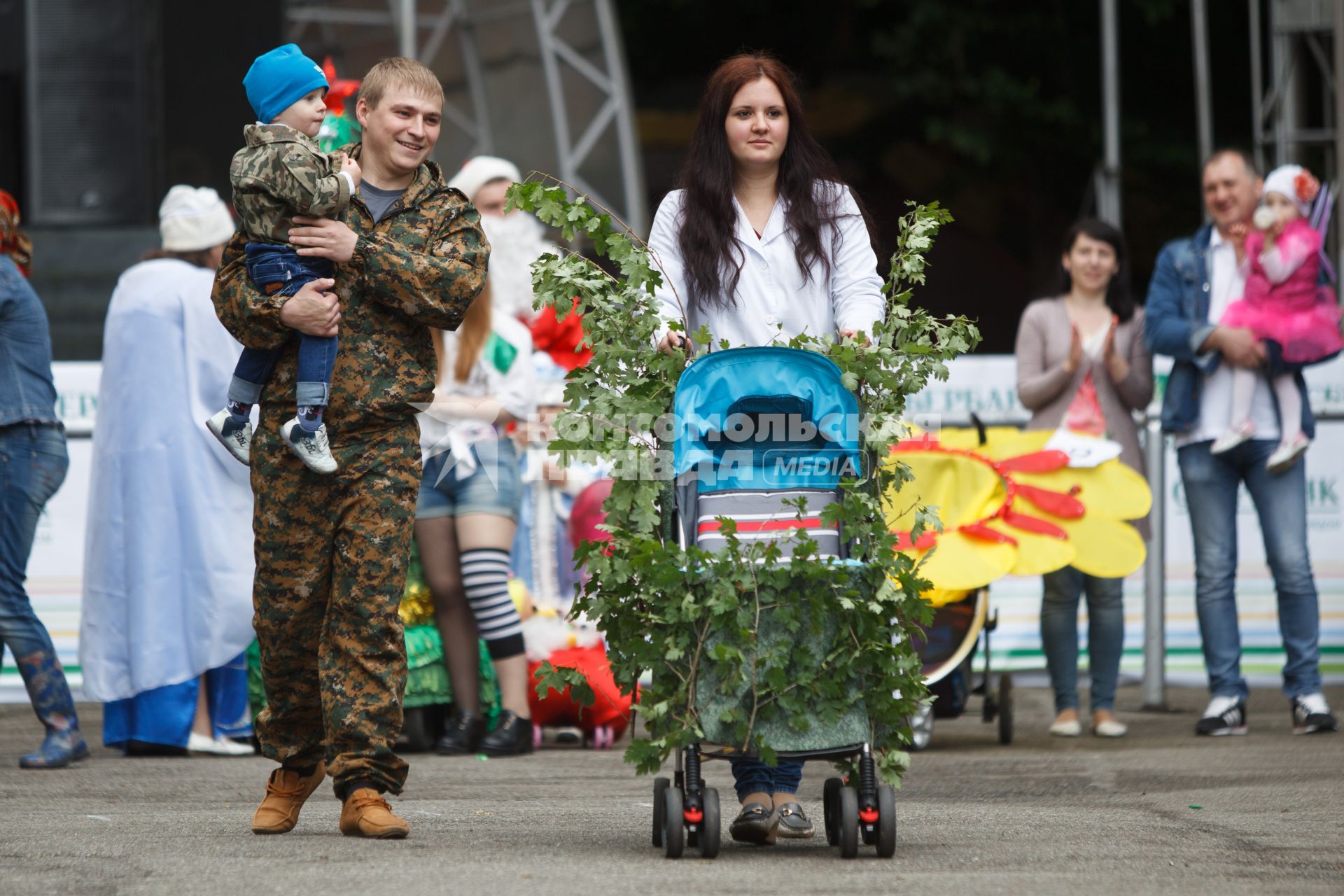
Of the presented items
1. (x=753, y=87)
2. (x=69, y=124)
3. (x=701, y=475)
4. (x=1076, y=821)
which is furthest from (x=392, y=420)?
(x=69, y=124)

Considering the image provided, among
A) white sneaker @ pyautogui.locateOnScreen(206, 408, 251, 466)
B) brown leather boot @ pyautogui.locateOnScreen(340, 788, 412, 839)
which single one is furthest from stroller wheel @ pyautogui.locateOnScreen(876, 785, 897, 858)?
white sneaker @ pyautogui.locateOnScreen(206, 408, 251, 466)

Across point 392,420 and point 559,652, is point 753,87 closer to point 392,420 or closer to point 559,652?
point 392,420

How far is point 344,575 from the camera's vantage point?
4965mm

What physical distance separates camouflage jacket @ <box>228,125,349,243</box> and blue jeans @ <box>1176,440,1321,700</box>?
14.7 ft

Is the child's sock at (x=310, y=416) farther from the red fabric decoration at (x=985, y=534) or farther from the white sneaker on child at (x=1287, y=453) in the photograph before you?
the white sneaker on child at (x=1287, y=453)

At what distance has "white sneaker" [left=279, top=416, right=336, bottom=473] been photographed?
4844mm

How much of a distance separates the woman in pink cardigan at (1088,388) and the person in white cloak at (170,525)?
3292mm

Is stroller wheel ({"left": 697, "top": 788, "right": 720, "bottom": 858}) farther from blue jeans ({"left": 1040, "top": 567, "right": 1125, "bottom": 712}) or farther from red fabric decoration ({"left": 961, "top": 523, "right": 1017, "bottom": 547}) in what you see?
blue jeans ({"left": 1040, "top": 567, "right": 1125, "bottom": 712})

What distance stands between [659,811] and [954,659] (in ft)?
8.79

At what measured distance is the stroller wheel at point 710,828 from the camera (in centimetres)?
466

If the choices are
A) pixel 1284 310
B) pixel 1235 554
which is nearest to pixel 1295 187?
pixel 1284 310

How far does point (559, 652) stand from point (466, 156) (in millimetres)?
12060

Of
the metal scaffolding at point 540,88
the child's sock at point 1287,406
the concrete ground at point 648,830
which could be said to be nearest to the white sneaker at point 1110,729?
the concrete ground at point 648,830

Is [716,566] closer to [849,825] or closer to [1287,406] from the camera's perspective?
[849,825]
